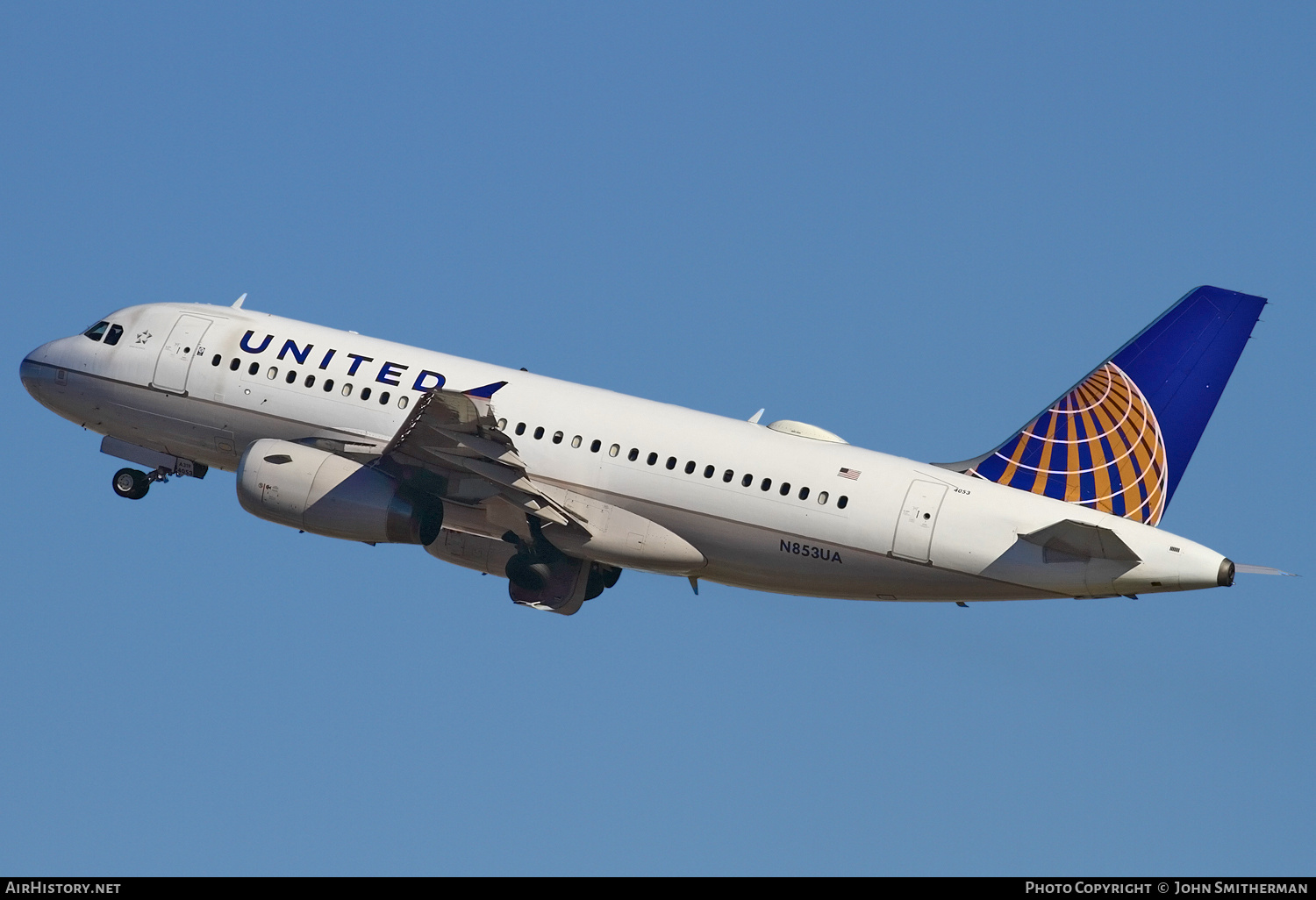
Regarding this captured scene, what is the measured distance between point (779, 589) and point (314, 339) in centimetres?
1240

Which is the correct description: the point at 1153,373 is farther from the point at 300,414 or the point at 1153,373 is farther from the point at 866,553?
the point at 300,414

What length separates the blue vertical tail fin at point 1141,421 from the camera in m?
38.5

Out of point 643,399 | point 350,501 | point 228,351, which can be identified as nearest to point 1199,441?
point 643,399

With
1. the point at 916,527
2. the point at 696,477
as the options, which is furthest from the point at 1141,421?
the point at 696,477

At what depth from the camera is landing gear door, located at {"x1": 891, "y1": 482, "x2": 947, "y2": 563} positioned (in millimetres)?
37781

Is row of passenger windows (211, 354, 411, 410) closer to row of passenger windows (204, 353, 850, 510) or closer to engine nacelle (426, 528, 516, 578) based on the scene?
row of passenger windows (204, 353, 850, 510)

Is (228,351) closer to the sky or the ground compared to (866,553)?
closer to the sky

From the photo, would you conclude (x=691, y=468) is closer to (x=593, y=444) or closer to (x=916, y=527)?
(x=593, y=444)

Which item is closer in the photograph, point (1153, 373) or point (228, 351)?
point (1153, 373)

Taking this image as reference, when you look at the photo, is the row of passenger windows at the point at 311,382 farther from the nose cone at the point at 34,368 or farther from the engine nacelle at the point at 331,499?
the nose cone at the point at 34,368

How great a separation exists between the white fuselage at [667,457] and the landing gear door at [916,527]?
0.08ft

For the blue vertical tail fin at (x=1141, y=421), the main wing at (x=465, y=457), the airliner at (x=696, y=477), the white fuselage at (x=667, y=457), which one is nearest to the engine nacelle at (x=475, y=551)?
the airliner at (x=696, y=477)
